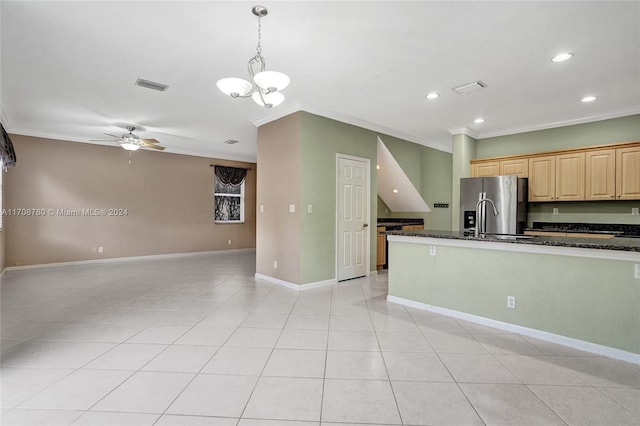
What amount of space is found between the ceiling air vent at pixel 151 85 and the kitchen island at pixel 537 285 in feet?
11.4

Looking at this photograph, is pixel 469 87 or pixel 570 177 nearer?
pixel 469 87

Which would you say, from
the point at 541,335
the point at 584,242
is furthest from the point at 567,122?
the point at 541,335

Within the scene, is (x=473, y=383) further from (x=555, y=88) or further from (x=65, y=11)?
(x=65, y=11)

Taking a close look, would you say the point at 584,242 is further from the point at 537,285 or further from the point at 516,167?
the point at 516,167

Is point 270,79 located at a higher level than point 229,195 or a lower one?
higher

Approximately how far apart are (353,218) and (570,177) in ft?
11.6

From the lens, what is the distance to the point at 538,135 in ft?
18.1

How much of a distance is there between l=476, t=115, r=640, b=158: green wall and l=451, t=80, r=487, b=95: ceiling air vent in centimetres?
253

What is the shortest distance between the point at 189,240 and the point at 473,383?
24.7 feet

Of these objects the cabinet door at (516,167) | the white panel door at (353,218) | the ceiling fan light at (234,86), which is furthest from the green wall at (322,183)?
the cabinet door at (516,167)

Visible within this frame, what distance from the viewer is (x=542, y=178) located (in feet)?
17.1

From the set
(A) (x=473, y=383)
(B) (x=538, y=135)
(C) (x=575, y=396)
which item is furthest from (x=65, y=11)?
(B) (x=538, y=135)

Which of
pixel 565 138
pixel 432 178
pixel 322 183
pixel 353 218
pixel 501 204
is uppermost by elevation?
pixel 565 138

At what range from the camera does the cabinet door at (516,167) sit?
17.7 feet
